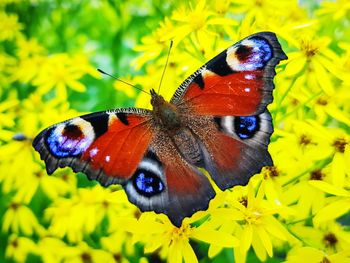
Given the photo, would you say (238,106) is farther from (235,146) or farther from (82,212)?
(82,212)

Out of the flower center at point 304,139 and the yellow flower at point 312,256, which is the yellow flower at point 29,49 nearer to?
the flower center at point 304,139

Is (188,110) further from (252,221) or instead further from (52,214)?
(52,214)

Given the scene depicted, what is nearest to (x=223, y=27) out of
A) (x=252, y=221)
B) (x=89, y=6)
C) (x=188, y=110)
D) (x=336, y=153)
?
(x=188, y=110)

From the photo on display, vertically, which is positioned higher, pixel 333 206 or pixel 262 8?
pixel 262 8

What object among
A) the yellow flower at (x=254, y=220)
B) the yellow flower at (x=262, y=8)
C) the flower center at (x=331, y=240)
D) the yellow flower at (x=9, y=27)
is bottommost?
the flower center at (x=331, y=240)

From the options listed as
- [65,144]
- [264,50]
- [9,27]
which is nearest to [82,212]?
[65,144]

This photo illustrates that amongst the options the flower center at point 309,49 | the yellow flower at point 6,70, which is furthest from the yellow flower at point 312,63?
the yellow flower at point 6,70

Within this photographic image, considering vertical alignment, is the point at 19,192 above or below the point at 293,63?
below
